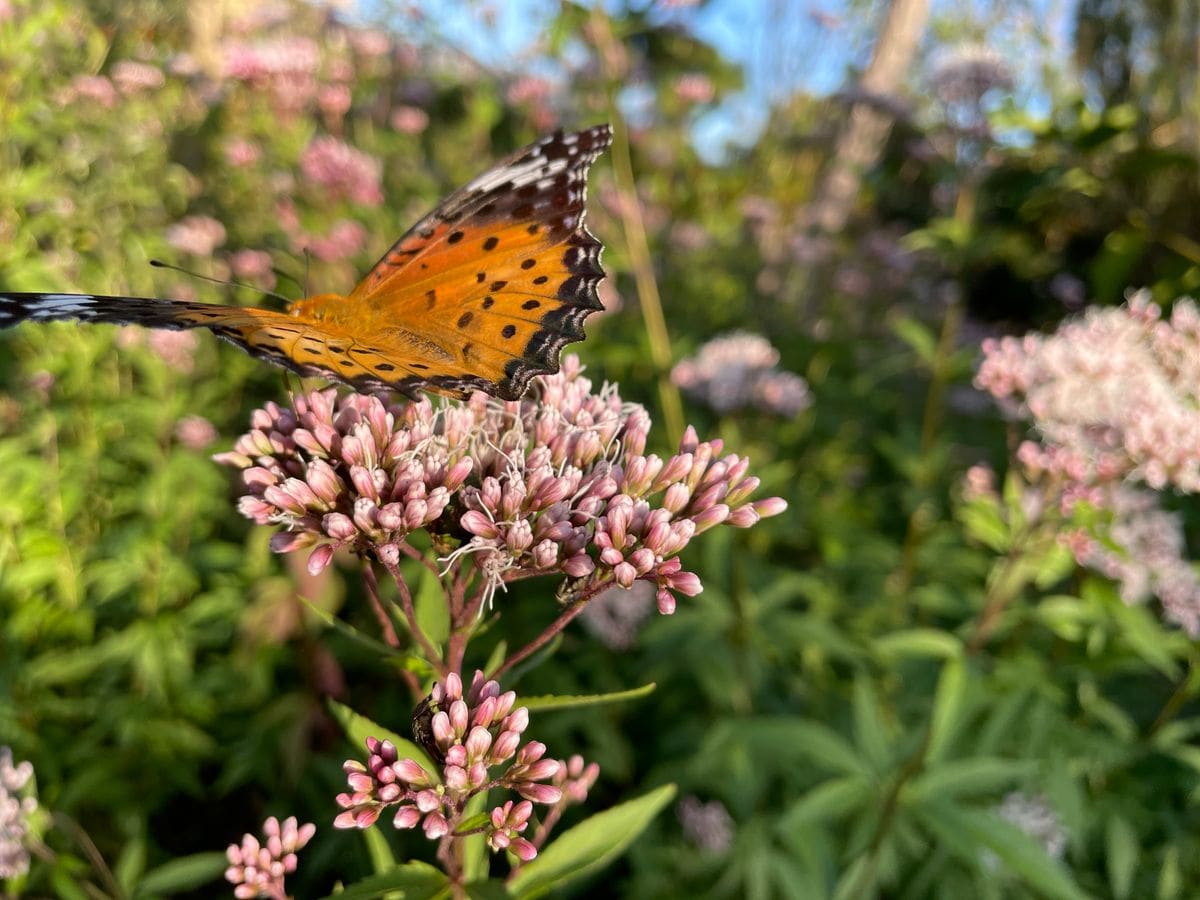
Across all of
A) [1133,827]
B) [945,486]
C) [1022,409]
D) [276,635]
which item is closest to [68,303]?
[276,635]

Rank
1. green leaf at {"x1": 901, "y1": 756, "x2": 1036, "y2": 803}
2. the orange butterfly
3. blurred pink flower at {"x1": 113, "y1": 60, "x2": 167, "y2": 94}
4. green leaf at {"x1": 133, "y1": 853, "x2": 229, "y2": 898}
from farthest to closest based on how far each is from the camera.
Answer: blurred pink flower at {"x1": 113, "y1": 60, "x2": 167, "y2": 94} < green leaf at {"x1": 901, "y1": 756, "x2": 1036, "y2": 803} < green leaf at {"x1": 133, "y1": 853, "x2": 229, "y2": 898} < the orange butterfly

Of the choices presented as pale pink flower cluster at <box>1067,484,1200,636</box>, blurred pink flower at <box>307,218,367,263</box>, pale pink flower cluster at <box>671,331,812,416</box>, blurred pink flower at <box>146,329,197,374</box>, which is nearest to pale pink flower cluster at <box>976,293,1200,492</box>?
pale pink flower cluster at <box>1067,484,1200,636</box>

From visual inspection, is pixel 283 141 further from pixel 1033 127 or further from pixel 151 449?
pixel 1033 127

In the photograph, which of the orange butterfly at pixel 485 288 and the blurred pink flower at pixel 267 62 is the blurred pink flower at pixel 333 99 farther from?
the orange butterfly at pixel 485 288

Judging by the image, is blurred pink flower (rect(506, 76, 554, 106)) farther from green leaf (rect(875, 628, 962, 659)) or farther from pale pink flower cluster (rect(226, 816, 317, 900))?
pale pink flower cluster (rect(226, 816, 317, 900))

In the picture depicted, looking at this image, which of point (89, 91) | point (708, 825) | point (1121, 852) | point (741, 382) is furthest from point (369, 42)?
point (1121, 852)

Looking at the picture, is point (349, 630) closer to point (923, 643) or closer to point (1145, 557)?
point (923, 643)
